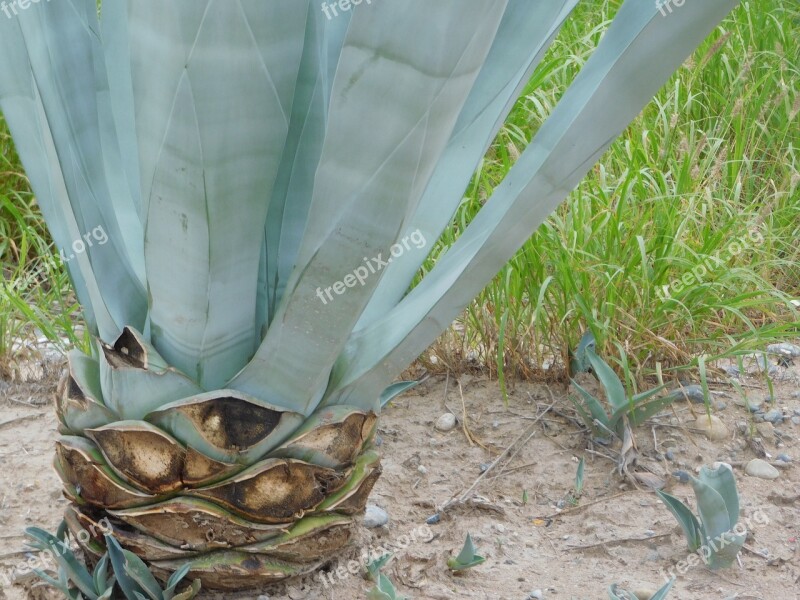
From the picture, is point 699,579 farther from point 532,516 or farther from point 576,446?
point 576,446

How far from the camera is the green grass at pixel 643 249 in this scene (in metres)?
2.05

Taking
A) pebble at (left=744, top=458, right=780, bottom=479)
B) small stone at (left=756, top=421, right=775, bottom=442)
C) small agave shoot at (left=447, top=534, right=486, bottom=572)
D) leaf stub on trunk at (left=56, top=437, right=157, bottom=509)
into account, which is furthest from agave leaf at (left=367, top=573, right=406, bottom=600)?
small stone at (left=756, top=421, right=775, bottom=442)

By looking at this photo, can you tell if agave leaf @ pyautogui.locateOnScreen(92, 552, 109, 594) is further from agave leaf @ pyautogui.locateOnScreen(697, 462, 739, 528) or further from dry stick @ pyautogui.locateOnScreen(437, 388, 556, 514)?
agave leaf @ pyautogui.locateOnScreen(697, 462, 739, 528)

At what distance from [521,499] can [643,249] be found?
627 millimetres

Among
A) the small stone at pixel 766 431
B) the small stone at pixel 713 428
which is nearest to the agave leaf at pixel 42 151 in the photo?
the small stone at pixel 713 428

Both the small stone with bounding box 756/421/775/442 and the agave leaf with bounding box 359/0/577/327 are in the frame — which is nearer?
the agave leaf with bounding box 359/0/577/327

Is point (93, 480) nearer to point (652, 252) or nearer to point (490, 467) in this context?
point (490, 467)

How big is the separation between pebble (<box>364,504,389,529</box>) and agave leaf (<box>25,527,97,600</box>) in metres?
0.49

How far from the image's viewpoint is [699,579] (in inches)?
60.5

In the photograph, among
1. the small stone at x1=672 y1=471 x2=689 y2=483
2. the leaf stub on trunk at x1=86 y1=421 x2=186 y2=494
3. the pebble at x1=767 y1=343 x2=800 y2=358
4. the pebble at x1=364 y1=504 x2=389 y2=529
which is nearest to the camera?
the leaf stub on trunk at x1=86 y1=421 x2=186 y2=494

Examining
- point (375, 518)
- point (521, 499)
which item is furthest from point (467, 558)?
point (521, 499)

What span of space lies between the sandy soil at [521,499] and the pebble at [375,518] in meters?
0.02

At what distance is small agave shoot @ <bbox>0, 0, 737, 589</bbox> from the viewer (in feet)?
3.20

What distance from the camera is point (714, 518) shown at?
1.50m
